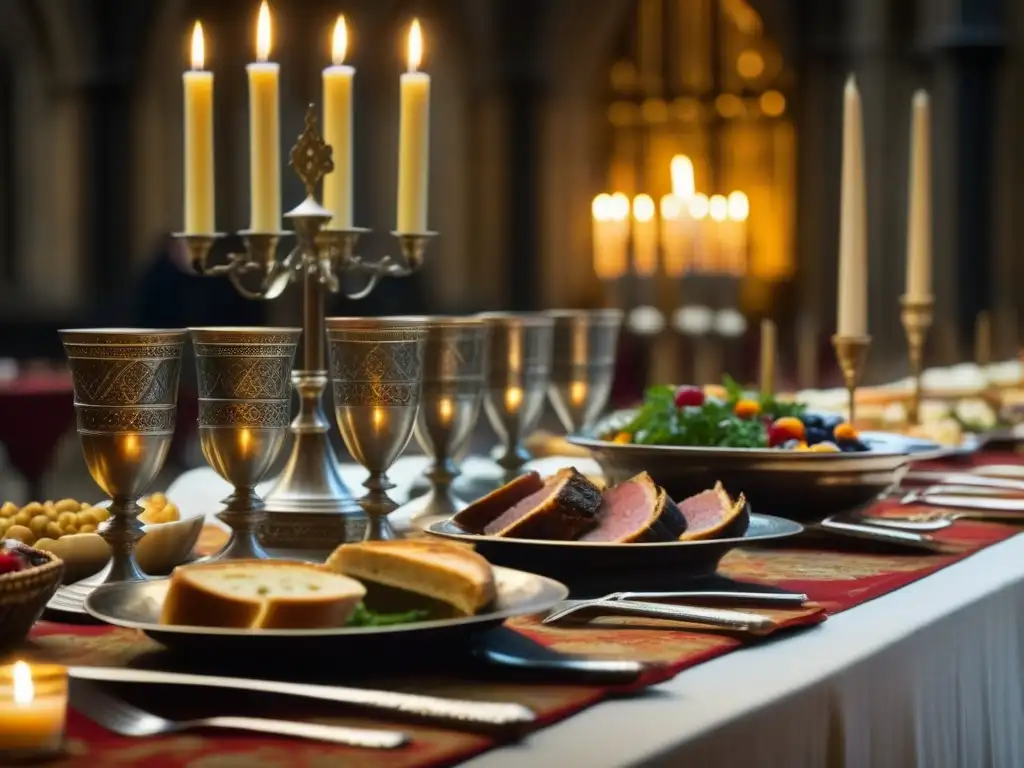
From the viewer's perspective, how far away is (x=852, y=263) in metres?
3.01

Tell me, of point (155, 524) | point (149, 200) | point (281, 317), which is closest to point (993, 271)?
point (281, 317)

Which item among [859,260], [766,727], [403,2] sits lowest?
[766,727]

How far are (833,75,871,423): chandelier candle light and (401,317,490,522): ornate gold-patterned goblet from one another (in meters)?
0.85

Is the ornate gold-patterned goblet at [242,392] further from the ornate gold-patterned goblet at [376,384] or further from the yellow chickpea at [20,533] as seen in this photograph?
the yellow chickpea at [20,533]

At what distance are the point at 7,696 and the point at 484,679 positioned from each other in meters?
0.41

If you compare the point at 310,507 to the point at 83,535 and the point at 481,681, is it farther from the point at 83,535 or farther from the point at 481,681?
the point at 481,681

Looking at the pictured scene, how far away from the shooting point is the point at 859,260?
304 centimetres

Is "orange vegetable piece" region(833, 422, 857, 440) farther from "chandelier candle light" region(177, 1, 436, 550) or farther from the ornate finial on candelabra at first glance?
the ornate finial on candelabra

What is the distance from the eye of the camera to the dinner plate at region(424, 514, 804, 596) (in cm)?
181

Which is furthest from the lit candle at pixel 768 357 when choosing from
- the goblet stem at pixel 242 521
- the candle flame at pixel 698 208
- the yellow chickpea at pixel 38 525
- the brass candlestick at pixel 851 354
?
the candle flame at pixel 698 208

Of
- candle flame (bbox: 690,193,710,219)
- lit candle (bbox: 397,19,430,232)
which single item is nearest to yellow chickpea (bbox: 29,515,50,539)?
lit candle (bbox: 397,19,430,232)

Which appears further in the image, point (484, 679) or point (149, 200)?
point (149, 200)

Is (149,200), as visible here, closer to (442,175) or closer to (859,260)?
(442,175)

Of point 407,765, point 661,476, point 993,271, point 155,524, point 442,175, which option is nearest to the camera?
point 407,765
